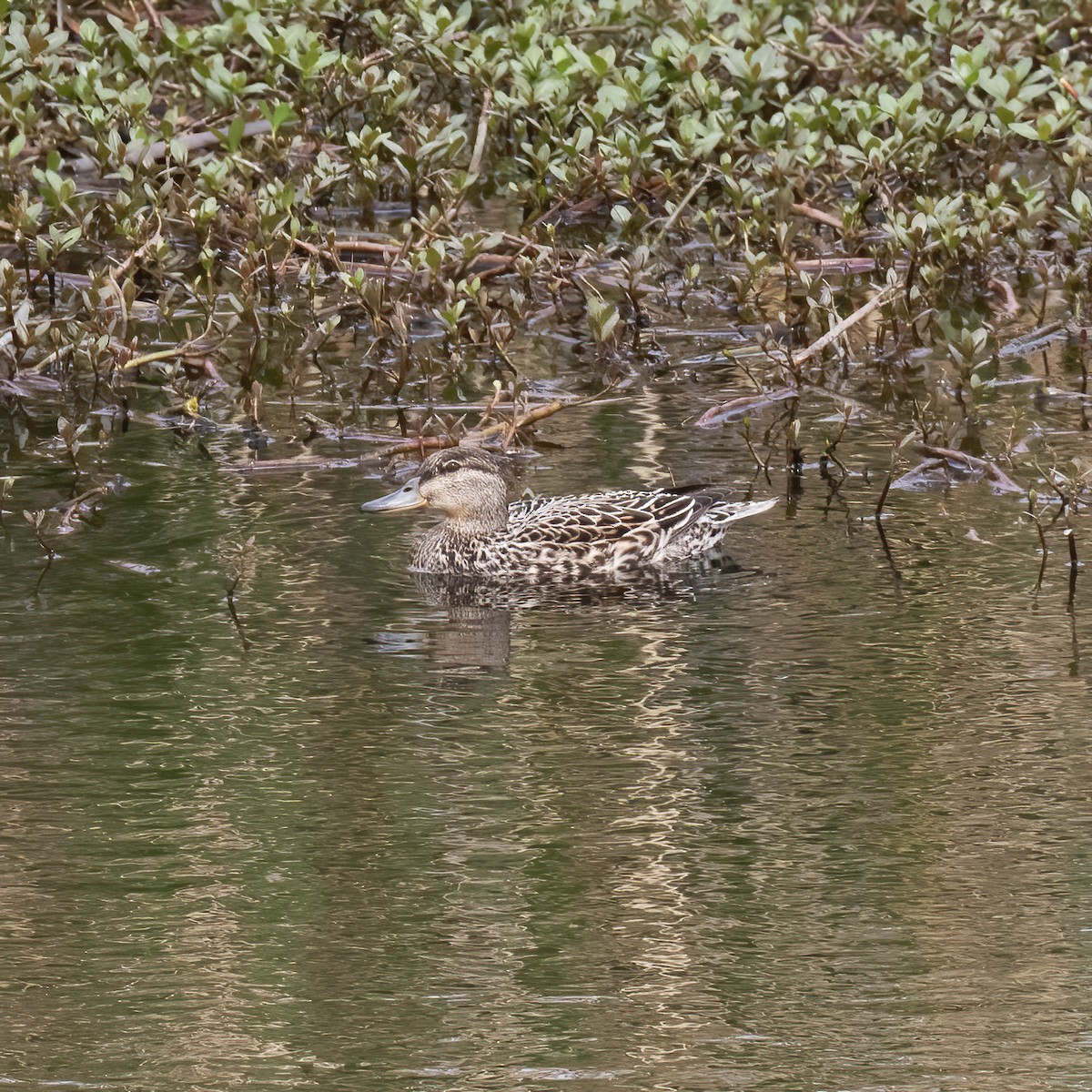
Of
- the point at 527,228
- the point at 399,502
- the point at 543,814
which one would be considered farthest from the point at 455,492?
the point at 527,228

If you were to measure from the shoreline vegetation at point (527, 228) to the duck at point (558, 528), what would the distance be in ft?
→ 3.15

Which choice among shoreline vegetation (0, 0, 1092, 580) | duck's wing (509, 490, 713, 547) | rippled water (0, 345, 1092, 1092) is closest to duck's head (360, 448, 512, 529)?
duck's wing (509, 490, 713, 547)

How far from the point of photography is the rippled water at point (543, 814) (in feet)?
17.2

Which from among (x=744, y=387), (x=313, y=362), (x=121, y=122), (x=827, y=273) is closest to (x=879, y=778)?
(x=744, y=387)

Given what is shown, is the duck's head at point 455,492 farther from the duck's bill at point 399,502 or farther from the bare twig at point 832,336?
the bare twig at point 832,336

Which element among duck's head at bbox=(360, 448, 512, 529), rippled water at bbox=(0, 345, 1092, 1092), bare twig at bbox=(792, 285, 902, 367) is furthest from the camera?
bare twig at bbox=(792, 285, 902, 367)

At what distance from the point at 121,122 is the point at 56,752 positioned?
8.03 meters

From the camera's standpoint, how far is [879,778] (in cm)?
685

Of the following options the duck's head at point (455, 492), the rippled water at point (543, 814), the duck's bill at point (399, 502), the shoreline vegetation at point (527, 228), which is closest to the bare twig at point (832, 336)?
the shoreline vegetation at point (527, 228)

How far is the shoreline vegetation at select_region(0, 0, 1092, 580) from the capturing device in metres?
11.4

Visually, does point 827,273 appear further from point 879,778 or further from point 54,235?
point 879,778

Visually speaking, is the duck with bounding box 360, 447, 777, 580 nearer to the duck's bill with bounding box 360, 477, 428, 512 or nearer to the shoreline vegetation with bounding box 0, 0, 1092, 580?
the duck's bill with bounding box 360, 477, 428, 512

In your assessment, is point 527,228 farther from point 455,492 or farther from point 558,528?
point 558,528

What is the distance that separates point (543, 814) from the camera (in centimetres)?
657
